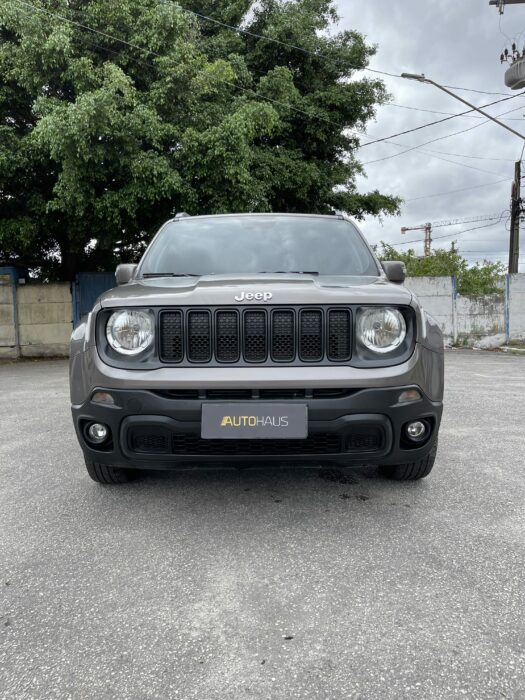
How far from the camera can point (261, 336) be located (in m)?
2.50

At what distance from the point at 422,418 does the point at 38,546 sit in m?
1.88

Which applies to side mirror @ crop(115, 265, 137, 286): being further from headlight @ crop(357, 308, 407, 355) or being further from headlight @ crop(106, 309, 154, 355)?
headlight @ crop(357, 308, 407, 355)

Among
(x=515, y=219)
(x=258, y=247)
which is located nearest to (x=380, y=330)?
(x=258, y=247)

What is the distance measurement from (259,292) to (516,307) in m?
13.6

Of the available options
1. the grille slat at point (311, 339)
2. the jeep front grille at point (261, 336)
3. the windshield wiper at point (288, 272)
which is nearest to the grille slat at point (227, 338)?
the jeep front grille at point (261, 336)

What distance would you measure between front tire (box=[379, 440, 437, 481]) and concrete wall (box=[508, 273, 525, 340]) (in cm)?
1254

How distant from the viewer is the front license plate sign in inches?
92.7

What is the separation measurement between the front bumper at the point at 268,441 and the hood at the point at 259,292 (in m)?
0.42

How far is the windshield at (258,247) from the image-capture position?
339cm

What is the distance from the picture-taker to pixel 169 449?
246 cm

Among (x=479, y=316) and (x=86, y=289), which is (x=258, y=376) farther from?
(x=479, y=316)

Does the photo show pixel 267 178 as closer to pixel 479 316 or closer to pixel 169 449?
pixel 479 316

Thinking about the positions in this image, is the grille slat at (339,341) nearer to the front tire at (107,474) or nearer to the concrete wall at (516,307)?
A: the front tire at (107,474)

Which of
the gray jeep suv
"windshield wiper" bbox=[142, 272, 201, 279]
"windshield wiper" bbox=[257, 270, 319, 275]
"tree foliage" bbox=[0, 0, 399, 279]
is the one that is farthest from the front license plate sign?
"tree foliage" bbox=[0, 0, 399, 279]
